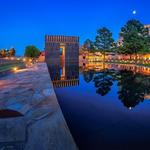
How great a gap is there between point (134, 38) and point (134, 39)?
0.69 feet

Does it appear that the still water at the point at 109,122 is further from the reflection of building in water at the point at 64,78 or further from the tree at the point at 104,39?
the tree at the point at 104,39

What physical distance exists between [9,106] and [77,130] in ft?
7.40

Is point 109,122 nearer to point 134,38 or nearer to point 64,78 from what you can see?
point 64,78

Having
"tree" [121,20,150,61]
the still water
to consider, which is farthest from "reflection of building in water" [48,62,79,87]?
"tree" [121,20,150,61]

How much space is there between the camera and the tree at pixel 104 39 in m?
58.0

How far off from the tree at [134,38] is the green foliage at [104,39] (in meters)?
12.5

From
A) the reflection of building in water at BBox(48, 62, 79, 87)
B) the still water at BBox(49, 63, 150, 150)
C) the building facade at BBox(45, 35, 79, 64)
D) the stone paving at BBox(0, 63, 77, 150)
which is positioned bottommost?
the still water at BBox(49, 63, 150, 150)

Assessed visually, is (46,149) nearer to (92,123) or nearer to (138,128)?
(92,123)

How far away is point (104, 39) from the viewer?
5856cm

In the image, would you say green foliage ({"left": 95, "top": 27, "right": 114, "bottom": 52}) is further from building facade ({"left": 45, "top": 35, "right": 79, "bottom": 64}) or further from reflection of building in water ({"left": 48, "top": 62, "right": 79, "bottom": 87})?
reflection of building in water ({"left": 48, "top": 62, "right": 79, "bottom": 87})

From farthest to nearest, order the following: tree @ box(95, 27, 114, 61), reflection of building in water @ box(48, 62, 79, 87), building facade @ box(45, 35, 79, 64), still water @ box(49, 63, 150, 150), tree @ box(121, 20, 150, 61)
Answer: building facade @ box(45, 35, 79, 64) → tree @ box(95, 27, 114, 61) → tree @ box(121, 20, 150, 61) → reflection of building in water @ box(48, 62, 79, 87) → still water @ box(49, 63, 150, 150)

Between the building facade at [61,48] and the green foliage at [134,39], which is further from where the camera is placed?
the building facade at [61,48]

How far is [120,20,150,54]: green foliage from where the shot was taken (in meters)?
41.2

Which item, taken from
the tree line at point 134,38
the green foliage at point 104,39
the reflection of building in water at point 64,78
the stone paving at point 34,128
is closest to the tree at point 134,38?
the tree line at point 134,38
